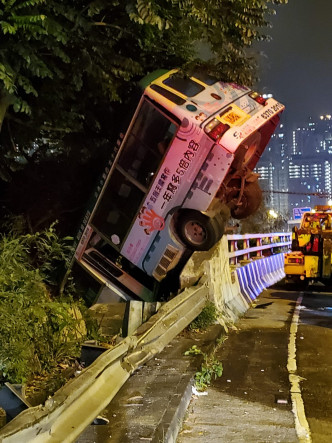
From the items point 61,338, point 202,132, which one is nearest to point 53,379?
point 61,338

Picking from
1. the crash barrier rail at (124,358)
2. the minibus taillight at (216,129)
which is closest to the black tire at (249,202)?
the crash barrier rail at (124,358)

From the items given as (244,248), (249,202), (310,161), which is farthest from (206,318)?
Answer: (310,161)

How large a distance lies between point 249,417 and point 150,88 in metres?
5.28

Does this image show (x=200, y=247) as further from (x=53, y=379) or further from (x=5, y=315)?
(x=5, y=315)

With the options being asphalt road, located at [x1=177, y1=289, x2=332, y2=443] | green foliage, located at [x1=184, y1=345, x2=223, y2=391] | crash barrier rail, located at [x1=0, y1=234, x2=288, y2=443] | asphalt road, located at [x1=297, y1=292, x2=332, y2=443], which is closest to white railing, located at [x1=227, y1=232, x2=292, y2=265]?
crash barrier rail, located at [x1=0, y1=234, x2=288, y2=443]

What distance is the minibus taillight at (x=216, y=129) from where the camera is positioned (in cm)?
714

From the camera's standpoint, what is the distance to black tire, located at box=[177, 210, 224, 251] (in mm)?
7707

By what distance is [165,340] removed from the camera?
458 cm

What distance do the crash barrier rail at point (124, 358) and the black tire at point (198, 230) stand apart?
0.18 meters

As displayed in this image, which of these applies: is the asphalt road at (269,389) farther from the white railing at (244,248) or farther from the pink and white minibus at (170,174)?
the white railing at (244,248)

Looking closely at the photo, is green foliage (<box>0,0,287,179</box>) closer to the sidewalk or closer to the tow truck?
the sidewalk

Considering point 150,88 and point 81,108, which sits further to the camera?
point 81,108

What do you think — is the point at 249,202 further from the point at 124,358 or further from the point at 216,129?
the point at 124,358

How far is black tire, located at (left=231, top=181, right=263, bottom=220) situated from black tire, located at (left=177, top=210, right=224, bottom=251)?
182cm
